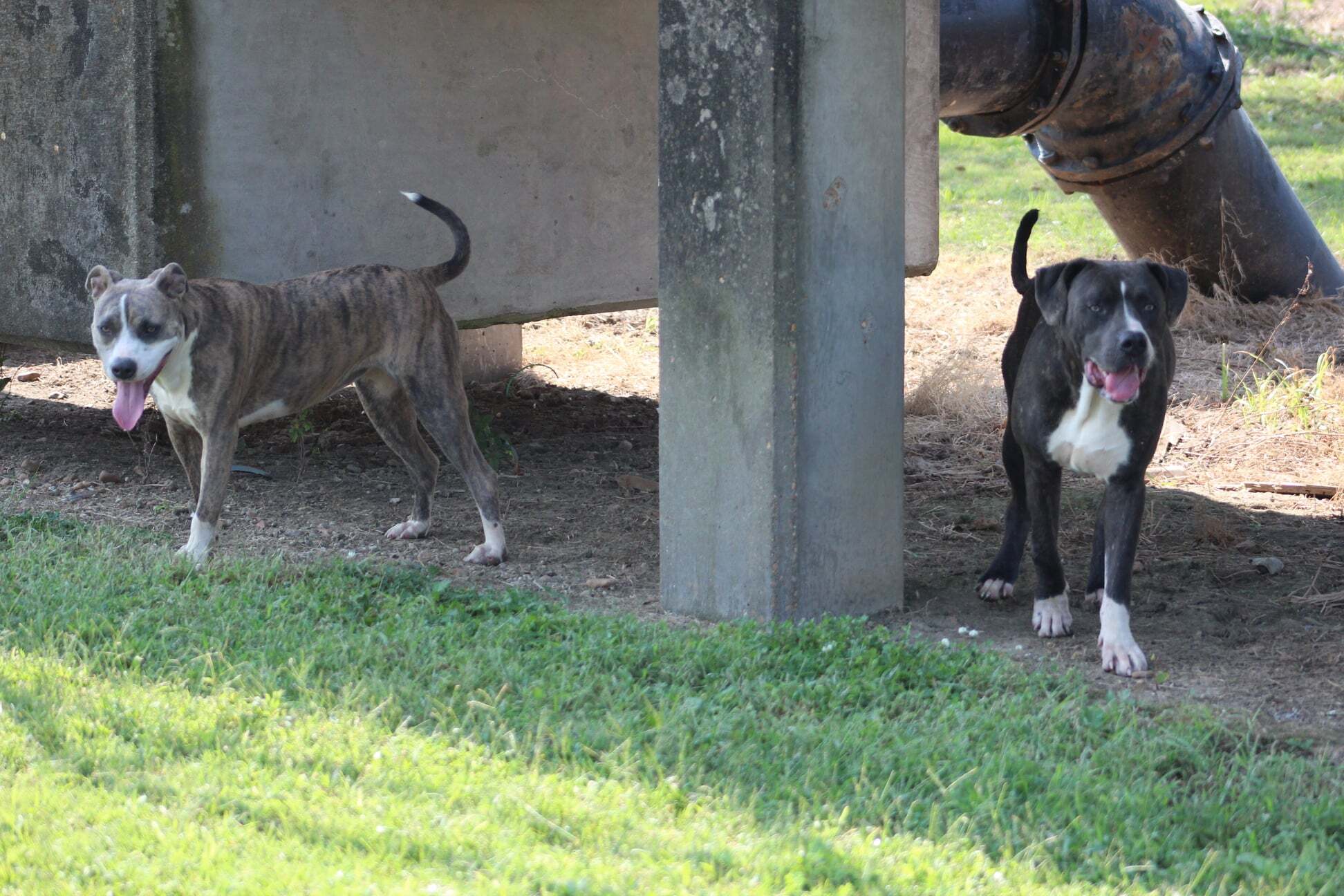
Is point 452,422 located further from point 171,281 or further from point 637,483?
point 637,483

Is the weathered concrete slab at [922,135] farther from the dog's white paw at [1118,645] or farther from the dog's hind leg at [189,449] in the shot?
the dog's hind leg at [189,449]

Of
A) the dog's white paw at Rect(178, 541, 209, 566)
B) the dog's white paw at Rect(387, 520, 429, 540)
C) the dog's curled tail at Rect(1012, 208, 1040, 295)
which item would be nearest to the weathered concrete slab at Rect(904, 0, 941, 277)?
the dog's curled tail at Rect(1012, 208, 1040, 295)

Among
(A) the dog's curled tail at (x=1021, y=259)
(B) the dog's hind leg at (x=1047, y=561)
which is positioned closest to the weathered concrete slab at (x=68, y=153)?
(A) the dog's curled tail at (x=1021, y=259)

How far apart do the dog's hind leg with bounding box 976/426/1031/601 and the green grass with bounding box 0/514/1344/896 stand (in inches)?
32.6

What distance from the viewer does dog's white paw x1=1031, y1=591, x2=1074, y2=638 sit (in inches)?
202

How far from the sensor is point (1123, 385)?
465 cm

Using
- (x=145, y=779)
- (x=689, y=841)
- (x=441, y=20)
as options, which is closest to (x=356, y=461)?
(x=441, y=20)

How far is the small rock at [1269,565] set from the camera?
589cm

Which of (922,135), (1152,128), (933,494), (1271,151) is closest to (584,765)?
(933,494)

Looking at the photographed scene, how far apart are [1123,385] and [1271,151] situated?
35.0 ft

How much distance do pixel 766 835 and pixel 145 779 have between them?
1533 millimetres

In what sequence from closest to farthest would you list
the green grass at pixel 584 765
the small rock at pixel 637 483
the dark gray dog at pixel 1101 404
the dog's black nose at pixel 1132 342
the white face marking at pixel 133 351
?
the green grass at pixel 584 765 < the dog's black nose at pixel 1132 342 < the dark gray dog at pixel 1101 404 < the white face marking at pixel 133 351 < the small rock at pixel 637 483

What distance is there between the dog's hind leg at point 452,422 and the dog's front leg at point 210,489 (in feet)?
2.77

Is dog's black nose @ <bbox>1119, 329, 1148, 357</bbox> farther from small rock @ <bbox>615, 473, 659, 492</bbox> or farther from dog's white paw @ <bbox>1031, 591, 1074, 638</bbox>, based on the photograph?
small rock @ <bbox>615, 473, 659, 492</bbox>
